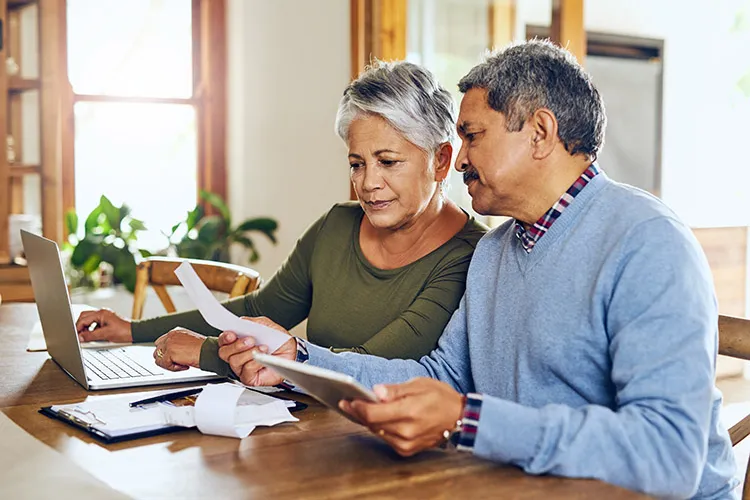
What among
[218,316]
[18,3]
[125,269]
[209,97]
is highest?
[18,3]

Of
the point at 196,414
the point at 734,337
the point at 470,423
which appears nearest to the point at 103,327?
the point at 196,414

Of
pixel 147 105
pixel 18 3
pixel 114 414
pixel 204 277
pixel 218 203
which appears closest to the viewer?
pixel 114 414

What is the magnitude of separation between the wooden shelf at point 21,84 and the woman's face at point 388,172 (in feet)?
8.55

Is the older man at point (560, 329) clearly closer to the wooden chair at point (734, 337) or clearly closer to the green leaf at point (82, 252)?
the wooden chair at point (734, 337)

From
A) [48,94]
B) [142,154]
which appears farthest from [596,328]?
[142,154]

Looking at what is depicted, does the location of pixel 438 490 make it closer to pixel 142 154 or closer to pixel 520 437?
pixel 520 437

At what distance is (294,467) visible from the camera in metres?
1.21

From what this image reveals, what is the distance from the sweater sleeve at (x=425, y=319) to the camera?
185cm

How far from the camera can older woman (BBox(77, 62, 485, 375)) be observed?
1.88 metres

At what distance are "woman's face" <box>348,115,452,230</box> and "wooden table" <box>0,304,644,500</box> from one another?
64 centimetres

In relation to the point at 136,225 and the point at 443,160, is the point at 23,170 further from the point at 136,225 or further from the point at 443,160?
the point at 443,160

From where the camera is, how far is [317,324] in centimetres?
215

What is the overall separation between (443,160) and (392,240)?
0.71ft

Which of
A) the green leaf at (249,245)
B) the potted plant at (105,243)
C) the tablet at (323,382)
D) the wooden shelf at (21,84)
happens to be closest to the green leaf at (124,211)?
the potted plant at (105,243)
